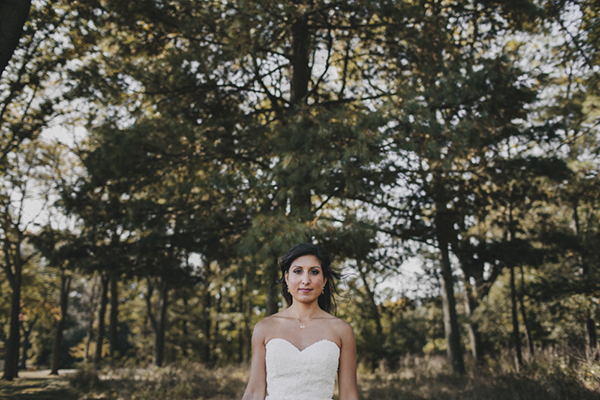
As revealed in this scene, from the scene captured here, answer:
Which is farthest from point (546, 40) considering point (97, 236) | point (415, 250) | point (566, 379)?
point (97, 236)

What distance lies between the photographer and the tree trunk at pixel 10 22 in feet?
13.9

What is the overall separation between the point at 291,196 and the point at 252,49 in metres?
3.04

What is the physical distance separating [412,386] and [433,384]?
29.0 inches

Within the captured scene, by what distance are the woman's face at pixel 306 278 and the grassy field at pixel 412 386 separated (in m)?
6.69

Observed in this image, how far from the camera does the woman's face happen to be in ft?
9.25

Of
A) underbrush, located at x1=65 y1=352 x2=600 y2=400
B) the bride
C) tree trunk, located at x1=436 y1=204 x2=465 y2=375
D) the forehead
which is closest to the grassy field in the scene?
underbrush, located at x1=65 y1=352 x2=600 y2=400

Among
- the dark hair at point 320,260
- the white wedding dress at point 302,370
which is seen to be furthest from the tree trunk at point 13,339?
the white wedding dress at point 302,370

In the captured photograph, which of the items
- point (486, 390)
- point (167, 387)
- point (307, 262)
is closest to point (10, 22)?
point (307, 262)

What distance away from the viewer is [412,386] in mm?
11953

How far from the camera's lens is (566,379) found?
805 centimetres

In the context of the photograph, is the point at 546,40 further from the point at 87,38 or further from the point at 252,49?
the point at 87,38

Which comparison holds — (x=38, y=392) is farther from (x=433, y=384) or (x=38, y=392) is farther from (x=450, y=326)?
(x=450, y=326)

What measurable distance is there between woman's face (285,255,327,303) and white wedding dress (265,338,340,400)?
320 millimetres

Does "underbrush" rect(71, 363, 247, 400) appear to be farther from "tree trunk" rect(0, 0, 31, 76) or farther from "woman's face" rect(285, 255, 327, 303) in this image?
"tree trunk" rect(0, 0, 31, 76)
